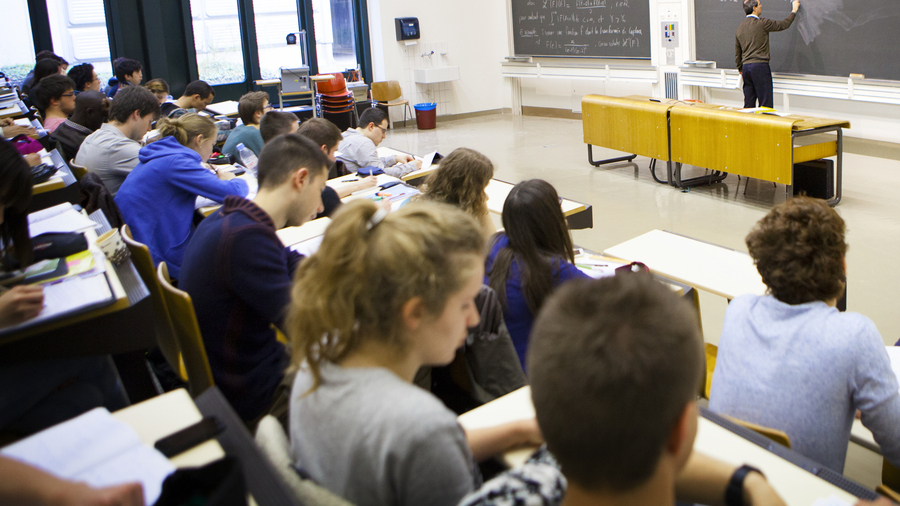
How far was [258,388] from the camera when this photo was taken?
1977mm

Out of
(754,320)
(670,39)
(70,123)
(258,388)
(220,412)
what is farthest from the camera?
(670,39)

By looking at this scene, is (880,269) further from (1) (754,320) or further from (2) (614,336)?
(2) (614,336)

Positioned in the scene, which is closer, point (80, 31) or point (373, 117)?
point (373, 117)

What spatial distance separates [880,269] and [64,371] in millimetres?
4037

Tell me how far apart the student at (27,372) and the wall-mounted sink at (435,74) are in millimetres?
8826

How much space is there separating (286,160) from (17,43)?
8.36 m

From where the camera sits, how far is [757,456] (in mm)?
1290

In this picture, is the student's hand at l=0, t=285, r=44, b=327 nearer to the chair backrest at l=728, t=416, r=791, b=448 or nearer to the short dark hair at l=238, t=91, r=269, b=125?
the chair backrest at l=728, t=416, r=791, b=448

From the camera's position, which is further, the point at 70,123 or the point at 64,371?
the point at 70,123

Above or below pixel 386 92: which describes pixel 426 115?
below

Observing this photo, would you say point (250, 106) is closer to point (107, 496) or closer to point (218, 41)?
point (107, 496)

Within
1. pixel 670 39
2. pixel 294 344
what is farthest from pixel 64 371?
pixel 670 39

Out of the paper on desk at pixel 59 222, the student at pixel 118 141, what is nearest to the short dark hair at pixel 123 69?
the student at pixel 118 141

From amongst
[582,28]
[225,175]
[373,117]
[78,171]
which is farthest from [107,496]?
[582,28]
